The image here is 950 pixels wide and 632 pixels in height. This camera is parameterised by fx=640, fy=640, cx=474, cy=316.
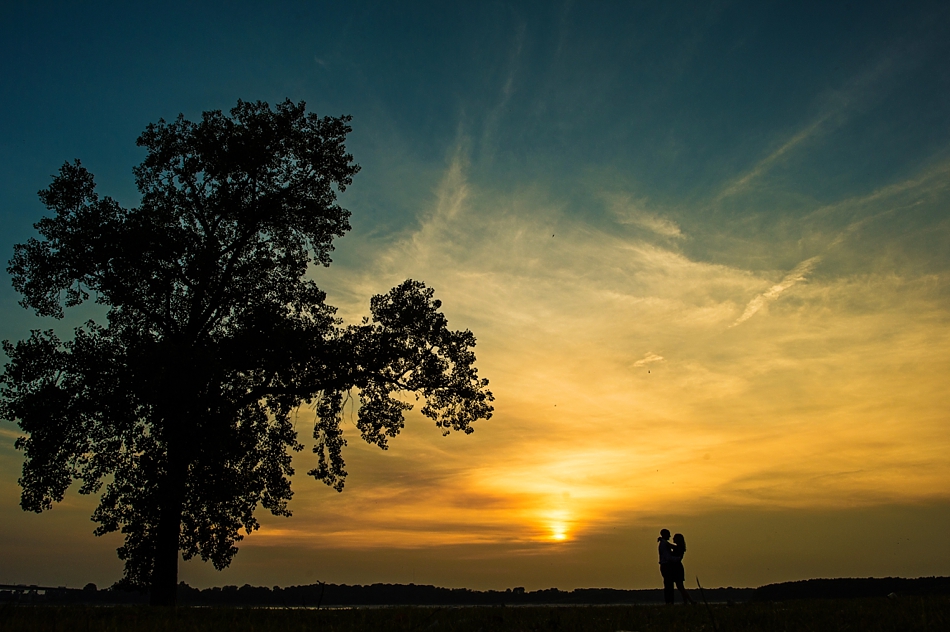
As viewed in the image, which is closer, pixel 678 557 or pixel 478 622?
pixel 478 622

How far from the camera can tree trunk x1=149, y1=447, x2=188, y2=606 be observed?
21.9m

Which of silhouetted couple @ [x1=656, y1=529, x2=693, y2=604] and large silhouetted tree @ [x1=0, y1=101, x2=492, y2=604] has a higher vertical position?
large silhouetted tree @ [x1=0, y1=101, x2=492, y2=604]

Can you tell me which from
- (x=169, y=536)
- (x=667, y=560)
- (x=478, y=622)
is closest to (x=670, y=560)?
(x=667, y=560)

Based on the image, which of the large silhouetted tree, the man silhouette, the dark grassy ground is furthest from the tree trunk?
the man silhouette

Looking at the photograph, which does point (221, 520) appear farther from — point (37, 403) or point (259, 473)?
point (37, 403)

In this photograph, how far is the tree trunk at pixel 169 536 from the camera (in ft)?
71.8

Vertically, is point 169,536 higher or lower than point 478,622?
higher

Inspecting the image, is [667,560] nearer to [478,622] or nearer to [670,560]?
[670,560]

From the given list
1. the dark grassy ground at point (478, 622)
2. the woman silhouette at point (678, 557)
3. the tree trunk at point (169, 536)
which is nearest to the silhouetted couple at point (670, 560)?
the woman silhouette at point (678, 557)

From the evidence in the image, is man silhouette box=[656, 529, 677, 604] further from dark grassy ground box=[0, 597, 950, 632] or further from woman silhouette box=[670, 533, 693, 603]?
dark grassy ground box=[0, 597, 950, 632]

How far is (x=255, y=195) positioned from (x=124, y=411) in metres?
10.5

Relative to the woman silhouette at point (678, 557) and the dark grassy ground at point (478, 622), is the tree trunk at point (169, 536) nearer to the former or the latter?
the dark grassy ground at point (478, 622)

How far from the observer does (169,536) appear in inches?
910

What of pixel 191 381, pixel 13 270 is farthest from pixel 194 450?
pixel 13 270
